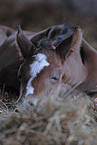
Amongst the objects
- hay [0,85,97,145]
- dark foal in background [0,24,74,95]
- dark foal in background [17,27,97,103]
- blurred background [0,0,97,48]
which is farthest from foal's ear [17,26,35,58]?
blurred background [0,0,97,48]

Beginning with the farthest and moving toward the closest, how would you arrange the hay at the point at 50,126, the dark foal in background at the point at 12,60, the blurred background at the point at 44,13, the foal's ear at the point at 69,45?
the blurred background at the point at 44,13, the dark foal in background at the point at 12,60, the foal's ear at the point at 69,45, the hay at the point at 50,126

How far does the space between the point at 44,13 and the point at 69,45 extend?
18.5 feet

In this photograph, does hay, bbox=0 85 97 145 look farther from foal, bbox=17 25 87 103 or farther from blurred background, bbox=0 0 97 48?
blurred background, bbox=0 0 97 48

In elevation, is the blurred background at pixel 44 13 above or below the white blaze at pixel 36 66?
above

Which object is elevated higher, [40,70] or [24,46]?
[24,46]

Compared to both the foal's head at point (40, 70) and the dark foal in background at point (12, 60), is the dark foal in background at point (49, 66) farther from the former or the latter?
the dark foal in background at point (12, 60)

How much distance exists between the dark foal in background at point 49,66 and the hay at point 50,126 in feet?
1.22

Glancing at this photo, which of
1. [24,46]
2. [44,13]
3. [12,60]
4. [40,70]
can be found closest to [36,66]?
[40,70]

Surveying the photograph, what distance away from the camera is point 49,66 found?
8.82 feet

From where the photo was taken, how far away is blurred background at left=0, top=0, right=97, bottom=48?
7.70 meters

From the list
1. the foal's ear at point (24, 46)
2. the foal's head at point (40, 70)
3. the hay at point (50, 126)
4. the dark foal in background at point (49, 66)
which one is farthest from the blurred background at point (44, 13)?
the hay at point (50, 126)

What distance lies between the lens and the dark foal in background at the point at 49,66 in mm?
2586

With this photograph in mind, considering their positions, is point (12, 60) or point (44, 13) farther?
point (44, 13)

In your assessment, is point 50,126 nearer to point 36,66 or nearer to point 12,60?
point 36,66
